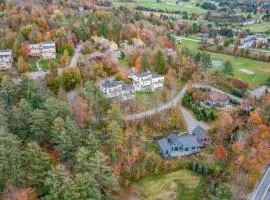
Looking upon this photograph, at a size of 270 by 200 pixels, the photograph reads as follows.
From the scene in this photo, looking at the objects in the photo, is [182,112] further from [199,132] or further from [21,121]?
[21,121]

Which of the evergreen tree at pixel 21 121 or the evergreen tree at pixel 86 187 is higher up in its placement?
the evergreen tree at pixel 21 121

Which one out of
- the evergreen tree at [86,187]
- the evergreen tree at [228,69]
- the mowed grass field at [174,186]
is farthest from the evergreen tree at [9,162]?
the evergreen tree at [228,69]

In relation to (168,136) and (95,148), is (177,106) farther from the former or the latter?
(95,148)

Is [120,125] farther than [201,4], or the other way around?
[201,4]

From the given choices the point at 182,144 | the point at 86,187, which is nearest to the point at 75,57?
the point at 182,144

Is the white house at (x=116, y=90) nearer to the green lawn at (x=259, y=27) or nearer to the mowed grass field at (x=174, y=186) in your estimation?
the mowed grass field at (x=174, y=186)

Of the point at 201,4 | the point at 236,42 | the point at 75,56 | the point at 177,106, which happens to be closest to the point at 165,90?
the point at 177,106
